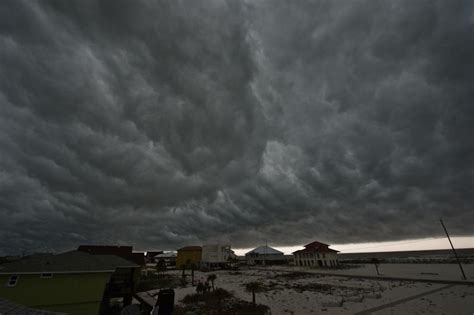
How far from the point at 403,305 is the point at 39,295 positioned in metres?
36.0

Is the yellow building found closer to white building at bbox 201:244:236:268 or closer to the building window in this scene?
white building at bbox 201:244:236:268

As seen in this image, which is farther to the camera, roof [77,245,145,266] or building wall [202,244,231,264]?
building wall [202,244,231,264]

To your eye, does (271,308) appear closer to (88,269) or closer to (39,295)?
(88,269)

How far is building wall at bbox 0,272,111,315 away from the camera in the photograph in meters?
20.1

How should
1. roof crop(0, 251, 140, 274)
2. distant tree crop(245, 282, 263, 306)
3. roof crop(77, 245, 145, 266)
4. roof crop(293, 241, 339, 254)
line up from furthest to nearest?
roof crop(293, 241, 339, 254), roof crop(77, 245, 145, 266), distant tree crop(245, 282, 263, 306), roof crop(0, 251, 140, 274)

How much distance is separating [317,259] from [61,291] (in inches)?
3553

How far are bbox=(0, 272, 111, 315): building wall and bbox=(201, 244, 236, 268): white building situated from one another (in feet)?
260

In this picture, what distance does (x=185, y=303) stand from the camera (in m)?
26.4

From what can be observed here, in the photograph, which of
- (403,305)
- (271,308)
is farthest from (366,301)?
(271,308)

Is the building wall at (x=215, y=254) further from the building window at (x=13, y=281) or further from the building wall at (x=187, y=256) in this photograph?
the building window at (x=13, y=281)

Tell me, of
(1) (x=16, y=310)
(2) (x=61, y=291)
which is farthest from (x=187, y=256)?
(1) (x=16, y=310)

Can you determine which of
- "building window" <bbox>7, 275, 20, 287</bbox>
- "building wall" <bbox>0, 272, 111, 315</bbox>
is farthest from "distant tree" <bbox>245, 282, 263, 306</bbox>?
"building window" <bbox>7, 275, 20, 287</bbox>

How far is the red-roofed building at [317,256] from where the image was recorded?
88.1 meters

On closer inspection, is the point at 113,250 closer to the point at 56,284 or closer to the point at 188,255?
the point at 56,284
